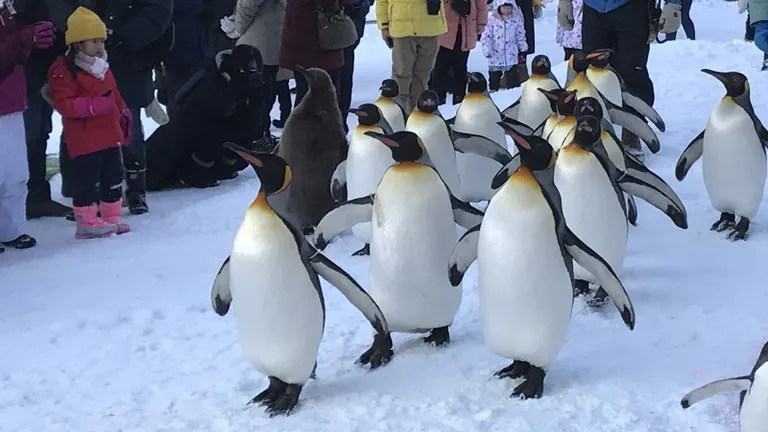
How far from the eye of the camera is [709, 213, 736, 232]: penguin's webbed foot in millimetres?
4371

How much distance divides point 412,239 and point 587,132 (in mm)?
787

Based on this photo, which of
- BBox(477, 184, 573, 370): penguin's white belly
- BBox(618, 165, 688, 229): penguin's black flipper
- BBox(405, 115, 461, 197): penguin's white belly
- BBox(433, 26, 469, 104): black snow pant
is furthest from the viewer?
BBox(433, 26, 469, 104): black snow pant

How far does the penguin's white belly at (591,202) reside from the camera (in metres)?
3.24

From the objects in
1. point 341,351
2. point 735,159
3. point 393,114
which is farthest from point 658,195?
point 393,114

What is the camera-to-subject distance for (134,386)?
294 cm

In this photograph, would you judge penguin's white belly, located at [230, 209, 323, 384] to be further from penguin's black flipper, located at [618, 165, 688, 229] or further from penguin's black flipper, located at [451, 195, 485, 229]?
penguin's black flipper, located at [618, 165, 688, 229]

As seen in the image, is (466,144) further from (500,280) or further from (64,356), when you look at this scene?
(64,356)

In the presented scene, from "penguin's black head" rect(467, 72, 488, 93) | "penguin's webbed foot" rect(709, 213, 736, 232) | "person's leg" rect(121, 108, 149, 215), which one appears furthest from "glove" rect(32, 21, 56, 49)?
"penguin's webbed foot" rect(709, 213, 736, 232)

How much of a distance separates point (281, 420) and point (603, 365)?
1.05m

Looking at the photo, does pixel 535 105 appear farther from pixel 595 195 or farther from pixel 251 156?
pixel 251 156

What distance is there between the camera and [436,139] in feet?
13.3

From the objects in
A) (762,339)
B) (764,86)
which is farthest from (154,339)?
(764,86)

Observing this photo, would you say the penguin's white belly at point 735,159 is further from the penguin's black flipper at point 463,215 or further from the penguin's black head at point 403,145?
the penguin's black head at point 403,145

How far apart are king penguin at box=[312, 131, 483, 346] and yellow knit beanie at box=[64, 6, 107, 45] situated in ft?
6.70
